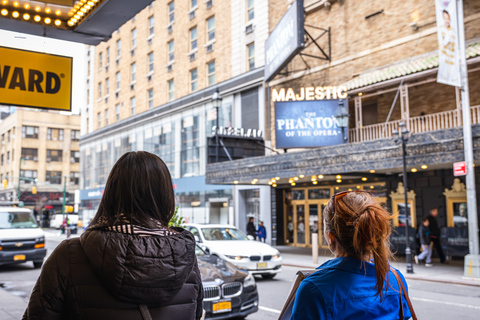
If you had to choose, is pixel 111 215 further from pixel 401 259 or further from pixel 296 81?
pixel 296 81

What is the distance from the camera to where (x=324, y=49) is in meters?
23.5

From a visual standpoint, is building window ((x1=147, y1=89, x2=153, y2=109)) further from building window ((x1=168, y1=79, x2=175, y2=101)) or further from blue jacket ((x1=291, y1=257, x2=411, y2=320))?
blue jacket ((x1=291, y1=257, x2=411, y2=320))

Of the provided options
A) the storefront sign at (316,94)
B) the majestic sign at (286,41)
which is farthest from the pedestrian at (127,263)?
the storefront sign at (316,94)

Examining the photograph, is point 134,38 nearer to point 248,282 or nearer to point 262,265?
point 262,265

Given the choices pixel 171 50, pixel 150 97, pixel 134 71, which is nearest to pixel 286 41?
pixel 171 50

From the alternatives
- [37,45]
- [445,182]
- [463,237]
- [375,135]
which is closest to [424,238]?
[463,237]

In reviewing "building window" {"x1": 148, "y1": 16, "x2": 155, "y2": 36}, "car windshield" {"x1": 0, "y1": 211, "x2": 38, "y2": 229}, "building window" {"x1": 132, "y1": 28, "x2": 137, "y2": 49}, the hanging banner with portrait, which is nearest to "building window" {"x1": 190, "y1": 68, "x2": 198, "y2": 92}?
A: "building window" {"x1": 148, "y1": 16, "x2": 155, "y2": 36}

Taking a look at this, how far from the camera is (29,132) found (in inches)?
2803

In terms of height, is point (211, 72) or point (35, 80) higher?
point (211, 72)

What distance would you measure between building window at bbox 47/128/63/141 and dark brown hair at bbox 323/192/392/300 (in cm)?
7795

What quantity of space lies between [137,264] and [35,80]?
3.66 metres

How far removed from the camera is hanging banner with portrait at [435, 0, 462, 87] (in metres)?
13.5

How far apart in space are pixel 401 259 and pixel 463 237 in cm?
293

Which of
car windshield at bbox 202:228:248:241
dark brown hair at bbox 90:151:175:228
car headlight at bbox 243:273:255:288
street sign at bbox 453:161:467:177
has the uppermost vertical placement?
street sign at bbox 453:161:467:177
